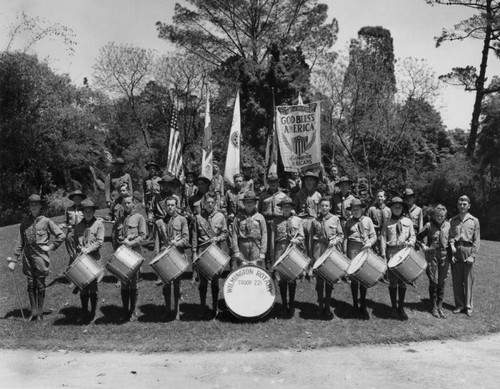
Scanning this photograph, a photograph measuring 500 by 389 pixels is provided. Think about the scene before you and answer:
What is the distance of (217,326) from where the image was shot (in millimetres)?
8594

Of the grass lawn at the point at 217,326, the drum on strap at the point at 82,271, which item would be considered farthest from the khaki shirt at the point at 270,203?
the drum on strap at the point at 82,271

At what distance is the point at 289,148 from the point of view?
11.4m

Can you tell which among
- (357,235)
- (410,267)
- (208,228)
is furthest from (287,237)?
(410,267)

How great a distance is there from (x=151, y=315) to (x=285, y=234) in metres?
3.01

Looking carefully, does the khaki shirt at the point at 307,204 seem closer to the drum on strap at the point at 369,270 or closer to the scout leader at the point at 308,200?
the scout leader at the point at 308,200

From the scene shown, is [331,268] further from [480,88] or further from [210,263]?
[480,88]

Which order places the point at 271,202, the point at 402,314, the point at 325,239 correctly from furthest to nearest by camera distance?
the point at 271,202, the point at 325,239, the point at 402,314

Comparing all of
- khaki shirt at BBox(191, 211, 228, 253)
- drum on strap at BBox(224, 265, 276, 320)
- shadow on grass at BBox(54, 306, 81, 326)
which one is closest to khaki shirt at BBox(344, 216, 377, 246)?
drum on strap at BBox(224, 265, 276, 320)

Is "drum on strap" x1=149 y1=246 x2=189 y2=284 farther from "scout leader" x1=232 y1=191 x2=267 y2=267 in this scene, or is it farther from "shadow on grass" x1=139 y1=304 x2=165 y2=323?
"scout leader" x1=232 y1=191 x2=267 y2=267

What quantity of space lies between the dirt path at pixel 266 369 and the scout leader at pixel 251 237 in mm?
1997

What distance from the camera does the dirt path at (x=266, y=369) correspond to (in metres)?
6.51

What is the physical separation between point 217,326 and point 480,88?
25.2 m

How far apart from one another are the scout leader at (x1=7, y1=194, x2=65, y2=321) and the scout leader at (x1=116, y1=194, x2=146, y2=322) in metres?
1.16

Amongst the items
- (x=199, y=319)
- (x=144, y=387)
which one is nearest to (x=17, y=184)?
(x=199, y=319)
